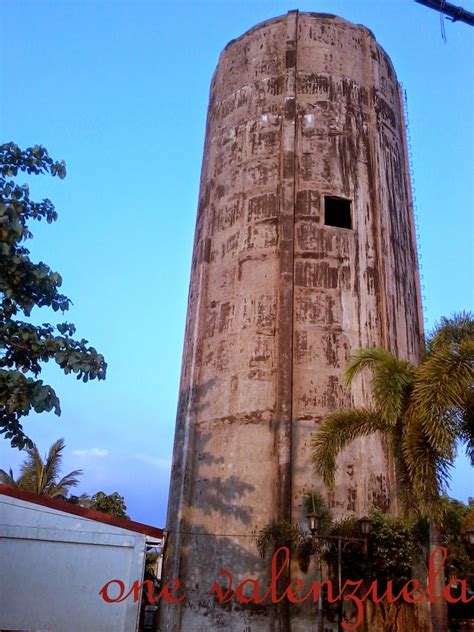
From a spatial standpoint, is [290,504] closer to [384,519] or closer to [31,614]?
[384,519]

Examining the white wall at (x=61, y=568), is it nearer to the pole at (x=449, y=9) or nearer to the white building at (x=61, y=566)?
the white building at (x=61, y=566)

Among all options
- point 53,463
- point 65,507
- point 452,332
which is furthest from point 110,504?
point 452,332

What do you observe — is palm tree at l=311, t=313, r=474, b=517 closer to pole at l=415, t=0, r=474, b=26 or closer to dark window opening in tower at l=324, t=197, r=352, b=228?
dark window opening in tower at l=324, t=197, r=352, b=228

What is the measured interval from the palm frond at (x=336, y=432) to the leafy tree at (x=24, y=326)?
5.34m

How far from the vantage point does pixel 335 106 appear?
76.5 feet

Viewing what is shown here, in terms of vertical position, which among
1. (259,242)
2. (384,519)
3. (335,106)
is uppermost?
(335,106)

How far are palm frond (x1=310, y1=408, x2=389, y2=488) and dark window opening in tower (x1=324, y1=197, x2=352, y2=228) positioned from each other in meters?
10.1

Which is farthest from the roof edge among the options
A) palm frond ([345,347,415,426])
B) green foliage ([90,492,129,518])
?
green foliage ([90,492,129,518])

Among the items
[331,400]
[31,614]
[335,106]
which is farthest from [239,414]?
[335,106]

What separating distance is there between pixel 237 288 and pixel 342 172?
Result: 18.4 ft

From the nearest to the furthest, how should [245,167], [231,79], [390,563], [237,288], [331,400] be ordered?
[390,563], [331,400], [237,288], [245,167], [231,79]

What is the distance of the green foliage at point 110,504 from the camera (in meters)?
36.6

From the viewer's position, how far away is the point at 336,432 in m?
13.0

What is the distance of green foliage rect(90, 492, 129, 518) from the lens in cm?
3659
